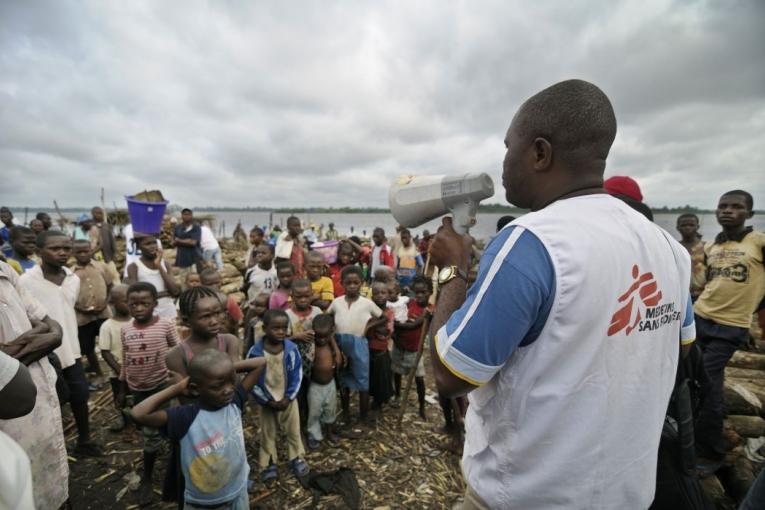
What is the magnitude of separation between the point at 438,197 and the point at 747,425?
16.2ft

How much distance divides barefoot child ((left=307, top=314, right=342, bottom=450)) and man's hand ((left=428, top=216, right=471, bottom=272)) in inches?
113

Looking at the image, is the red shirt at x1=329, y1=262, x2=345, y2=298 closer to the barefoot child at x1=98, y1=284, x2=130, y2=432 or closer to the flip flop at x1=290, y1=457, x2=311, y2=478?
the flip flop at x1=290, y1=457, x2=311, y2=478

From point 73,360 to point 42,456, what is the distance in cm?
158

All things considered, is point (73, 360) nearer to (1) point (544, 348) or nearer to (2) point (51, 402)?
(2) point (51, 402)

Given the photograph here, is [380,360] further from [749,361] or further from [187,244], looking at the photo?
[749,361]

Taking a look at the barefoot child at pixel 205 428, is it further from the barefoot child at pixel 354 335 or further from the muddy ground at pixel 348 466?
the barefoot child at pixel 354 335

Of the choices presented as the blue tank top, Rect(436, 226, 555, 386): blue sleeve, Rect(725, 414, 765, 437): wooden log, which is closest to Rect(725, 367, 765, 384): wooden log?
Rect(725, 414, 765, 437): wooden log

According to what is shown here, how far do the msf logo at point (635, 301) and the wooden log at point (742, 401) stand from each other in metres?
4.81

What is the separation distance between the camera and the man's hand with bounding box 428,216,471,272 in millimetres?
1667

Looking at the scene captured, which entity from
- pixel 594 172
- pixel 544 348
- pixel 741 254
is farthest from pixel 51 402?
pixel 741 254

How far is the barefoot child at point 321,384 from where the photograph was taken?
4.28 metres

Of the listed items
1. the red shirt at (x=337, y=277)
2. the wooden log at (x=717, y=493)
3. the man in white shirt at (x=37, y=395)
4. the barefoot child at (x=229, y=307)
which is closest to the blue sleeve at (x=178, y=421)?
the man in white shirt at (x=37, y=395)

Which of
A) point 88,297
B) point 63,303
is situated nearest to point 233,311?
point 63,303

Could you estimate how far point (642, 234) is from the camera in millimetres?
1165
